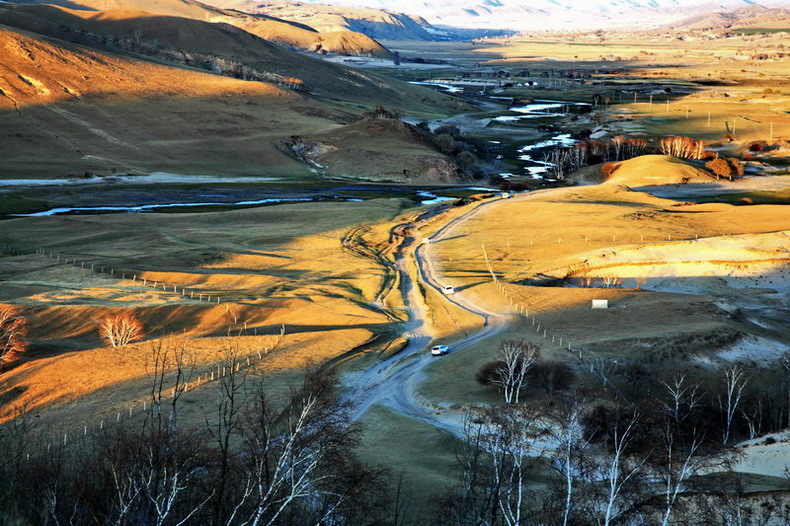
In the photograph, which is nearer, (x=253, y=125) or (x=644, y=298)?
(x=644, y=298)

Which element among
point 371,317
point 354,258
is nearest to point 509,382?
point 371,317

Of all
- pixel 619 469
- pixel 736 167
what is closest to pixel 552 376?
pixel 619 469

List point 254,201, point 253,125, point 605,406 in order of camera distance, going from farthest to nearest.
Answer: point 253,125
point 254,201
point 605,406

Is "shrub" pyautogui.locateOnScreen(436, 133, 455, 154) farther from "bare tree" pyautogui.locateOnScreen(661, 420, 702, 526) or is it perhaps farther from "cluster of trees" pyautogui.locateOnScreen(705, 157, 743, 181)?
"bare tree" pyautogui.locateOnScreen(661, 420, 702, 526)

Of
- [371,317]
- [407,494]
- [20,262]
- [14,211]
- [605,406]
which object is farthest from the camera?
[14,211]

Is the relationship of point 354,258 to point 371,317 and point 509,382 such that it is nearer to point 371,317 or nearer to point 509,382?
point 371,317

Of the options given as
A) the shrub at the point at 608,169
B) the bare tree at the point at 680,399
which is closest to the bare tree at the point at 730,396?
the bare tree at the point at 680,399

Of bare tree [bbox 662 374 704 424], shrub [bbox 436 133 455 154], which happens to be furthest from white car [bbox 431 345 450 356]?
shrub [bbox 436 133 455 154]
